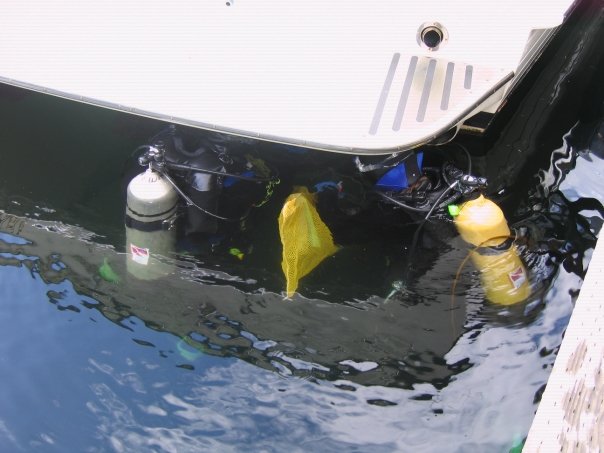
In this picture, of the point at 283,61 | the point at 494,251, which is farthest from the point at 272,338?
the point at 283,61

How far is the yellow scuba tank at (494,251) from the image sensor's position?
3.57 m

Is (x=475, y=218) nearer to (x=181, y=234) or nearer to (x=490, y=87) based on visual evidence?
(x=490, y=87)

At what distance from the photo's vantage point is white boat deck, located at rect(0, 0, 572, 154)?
3.41 metres

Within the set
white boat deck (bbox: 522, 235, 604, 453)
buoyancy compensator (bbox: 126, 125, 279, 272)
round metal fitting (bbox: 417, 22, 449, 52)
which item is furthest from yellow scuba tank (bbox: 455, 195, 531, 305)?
buoyancy compensator (bbox: 126, 125, 279, 272)

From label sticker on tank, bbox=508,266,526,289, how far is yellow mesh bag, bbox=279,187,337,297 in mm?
1176

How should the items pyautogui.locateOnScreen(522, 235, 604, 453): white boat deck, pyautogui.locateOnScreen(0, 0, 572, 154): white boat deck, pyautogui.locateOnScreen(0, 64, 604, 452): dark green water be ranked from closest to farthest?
pyautogui.locateOnScreen(522, 235, 604, 453): white boat deck
pyautogui.locateOnScreen(0, 64, 604, 452): dark green water
pyautogui.locateOnScreen(0, 0, 572, 154): white boat deck

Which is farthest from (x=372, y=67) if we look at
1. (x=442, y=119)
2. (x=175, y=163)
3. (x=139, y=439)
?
(x=139, y=439)

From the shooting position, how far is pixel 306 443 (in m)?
3.11

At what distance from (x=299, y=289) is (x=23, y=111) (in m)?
3.25

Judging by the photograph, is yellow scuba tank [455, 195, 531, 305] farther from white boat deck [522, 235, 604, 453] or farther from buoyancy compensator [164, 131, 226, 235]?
buoyancy compensator [164, 131, 226, 235]

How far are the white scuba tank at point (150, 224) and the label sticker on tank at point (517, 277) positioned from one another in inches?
83.9

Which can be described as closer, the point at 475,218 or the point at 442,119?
the point at 442,119

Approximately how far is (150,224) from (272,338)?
1.05m

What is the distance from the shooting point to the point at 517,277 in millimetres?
3578
